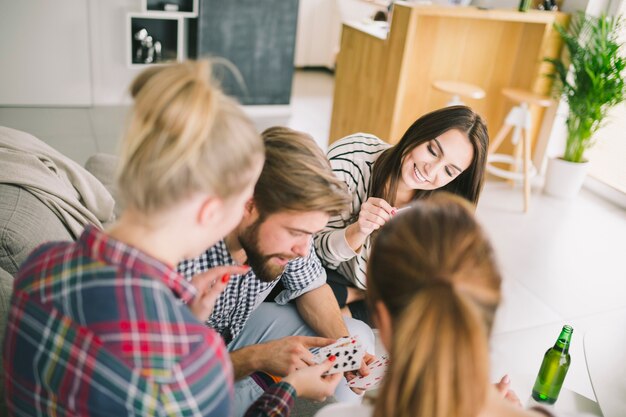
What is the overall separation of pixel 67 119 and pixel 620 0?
166 inches

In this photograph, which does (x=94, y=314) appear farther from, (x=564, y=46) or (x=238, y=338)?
(x=564, y=46)

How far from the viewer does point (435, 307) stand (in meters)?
0.73

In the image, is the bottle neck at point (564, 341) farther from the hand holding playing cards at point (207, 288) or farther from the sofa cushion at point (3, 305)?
the sofa cushion at point (3, 305)

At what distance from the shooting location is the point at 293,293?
1.71 meters

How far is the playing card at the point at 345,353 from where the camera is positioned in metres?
1.39

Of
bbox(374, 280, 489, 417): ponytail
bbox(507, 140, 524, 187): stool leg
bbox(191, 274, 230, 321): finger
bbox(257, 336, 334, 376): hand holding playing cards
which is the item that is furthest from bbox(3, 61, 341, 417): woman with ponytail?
bbox(507, 140, 524, 187): stool leg

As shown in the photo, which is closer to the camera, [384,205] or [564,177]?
[384,205]

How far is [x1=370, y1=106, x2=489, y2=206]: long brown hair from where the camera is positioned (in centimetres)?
193

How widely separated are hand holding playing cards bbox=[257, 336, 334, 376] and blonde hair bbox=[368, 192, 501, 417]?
2.02 feet

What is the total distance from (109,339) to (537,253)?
299 centimetres

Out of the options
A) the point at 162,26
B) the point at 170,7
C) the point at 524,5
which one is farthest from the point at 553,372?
the point at 162,26

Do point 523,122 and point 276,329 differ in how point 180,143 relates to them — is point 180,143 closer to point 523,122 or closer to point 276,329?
point 276,329

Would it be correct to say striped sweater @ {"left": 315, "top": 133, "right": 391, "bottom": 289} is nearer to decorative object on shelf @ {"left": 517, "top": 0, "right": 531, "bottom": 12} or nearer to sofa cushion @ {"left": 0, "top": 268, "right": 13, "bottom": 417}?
sofa cushion @ {"left": 0, "top": 268, "right": 13, "bottom": 417}

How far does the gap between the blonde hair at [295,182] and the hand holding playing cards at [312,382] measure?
14.5 inches
